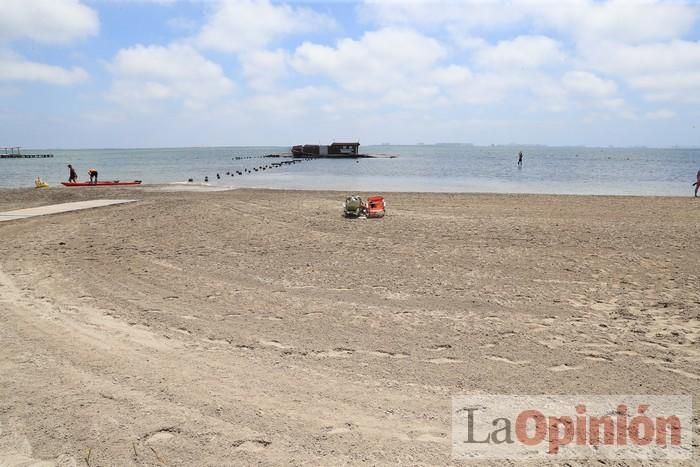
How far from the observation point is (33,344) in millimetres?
4738

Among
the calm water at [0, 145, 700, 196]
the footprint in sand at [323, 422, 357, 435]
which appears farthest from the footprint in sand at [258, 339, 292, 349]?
the calm water at [0, 145, 700, 196]

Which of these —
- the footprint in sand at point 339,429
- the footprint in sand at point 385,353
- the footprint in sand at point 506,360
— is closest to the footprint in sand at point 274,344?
the footprint in sand at point 385,353

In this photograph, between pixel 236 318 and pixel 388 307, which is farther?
pixel 388 307

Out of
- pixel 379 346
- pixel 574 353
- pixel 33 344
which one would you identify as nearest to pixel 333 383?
pixel 379 346

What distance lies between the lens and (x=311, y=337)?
16.6ft

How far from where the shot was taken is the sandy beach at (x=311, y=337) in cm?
328

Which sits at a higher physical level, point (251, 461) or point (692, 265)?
point (692, 265)

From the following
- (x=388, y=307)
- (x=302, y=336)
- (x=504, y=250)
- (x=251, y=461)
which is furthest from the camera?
(x=504, y=250)

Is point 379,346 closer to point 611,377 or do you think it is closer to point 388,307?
point 388,307

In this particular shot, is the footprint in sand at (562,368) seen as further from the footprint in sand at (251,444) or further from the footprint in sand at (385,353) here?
the footprint in sand at (251,444)

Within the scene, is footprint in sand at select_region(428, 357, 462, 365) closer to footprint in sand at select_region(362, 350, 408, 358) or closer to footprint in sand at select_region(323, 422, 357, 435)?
footprint in sand at select_region(362, 350, 408, 358)

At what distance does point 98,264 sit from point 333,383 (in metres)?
6.45

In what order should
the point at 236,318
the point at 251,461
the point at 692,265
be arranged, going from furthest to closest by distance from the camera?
the point at 692,265
the point at 236,318
the point at 251,461

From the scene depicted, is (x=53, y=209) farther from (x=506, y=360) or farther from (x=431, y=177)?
(x=431, y=177)
